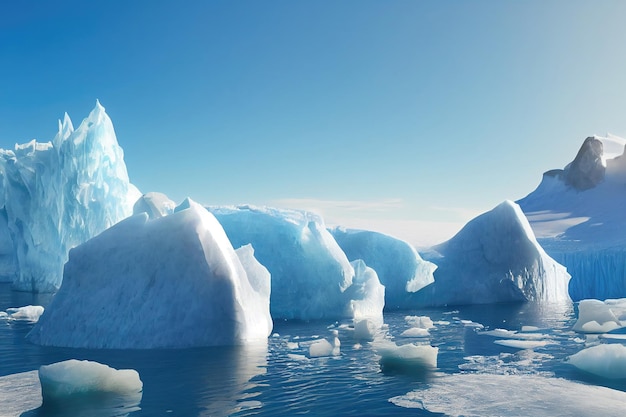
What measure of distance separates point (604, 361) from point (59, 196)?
104ft

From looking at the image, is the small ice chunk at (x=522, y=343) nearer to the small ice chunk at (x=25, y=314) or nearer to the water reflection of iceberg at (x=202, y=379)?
the water reflection of iceberg at (x=202, y=379)

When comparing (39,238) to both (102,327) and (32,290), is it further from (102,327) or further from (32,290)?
(102,327)

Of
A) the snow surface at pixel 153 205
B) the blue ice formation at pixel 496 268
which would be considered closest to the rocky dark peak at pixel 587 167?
the blue ice formation at pixel 496 268

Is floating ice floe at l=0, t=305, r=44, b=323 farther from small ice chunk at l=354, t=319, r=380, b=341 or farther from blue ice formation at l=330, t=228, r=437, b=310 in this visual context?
blue ice formation at l=330, t=228, r=437, b=310

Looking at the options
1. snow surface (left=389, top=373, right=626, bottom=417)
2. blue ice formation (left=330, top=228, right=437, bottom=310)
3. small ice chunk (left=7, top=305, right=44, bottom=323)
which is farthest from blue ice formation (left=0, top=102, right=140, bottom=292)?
snow surface (left=389, top=373, right=626, bottom=417)

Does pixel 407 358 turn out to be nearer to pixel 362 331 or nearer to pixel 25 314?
pixel 362 331

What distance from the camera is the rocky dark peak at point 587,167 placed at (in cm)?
5556

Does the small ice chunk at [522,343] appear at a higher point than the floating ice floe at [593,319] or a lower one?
lower

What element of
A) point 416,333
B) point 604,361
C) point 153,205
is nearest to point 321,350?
point 416,333

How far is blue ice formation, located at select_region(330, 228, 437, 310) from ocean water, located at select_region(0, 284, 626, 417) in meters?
9.36

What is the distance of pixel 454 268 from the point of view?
26844 mm

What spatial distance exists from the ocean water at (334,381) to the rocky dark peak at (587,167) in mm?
46727

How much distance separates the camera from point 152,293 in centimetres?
1270

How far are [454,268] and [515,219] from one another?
3837 mm
